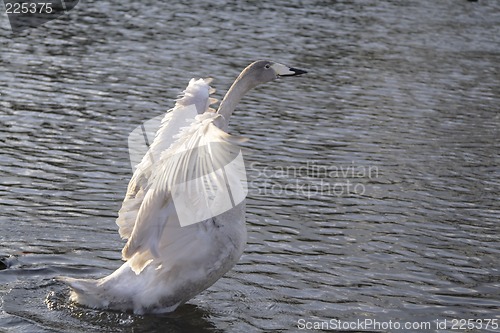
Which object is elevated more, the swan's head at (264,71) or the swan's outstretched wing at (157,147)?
the swan's head at (264,71)

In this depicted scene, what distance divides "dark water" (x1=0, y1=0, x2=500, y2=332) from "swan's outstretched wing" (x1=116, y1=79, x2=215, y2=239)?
72cm

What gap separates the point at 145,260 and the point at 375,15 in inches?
709

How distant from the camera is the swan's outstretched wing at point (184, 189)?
7258 mm

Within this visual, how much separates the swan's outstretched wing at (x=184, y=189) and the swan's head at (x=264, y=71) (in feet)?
4.38

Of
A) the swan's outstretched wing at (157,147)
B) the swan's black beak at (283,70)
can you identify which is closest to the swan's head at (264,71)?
the swan's black beak at (283,70)

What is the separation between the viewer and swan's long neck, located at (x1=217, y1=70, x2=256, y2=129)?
908 cm

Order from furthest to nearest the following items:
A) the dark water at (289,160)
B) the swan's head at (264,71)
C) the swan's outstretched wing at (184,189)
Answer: the swan's head at (264,71) < the dark water at (289,160) < the swan's outstretched wing at (184,189)

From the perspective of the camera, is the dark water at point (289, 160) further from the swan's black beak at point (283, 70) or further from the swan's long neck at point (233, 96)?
the swan's black beak at point (283, 70)

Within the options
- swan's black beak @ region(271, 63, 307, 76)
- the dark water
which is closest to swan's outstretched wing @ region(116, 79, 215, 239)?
the dark water

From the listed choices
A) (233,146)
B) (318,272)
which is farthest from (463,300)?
(233,146)

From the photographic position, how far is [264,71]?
32.1ft

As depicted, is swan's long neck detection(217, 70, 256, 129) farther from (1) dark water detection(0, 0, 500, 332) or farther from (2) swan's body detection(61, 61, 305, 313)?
(1) dark water detection(0, 0, 500, 332)

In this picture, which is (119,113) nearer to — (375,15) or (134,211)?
(134,211)

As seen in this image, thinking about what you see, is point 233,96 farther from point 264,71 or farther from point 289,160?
point 289,160
